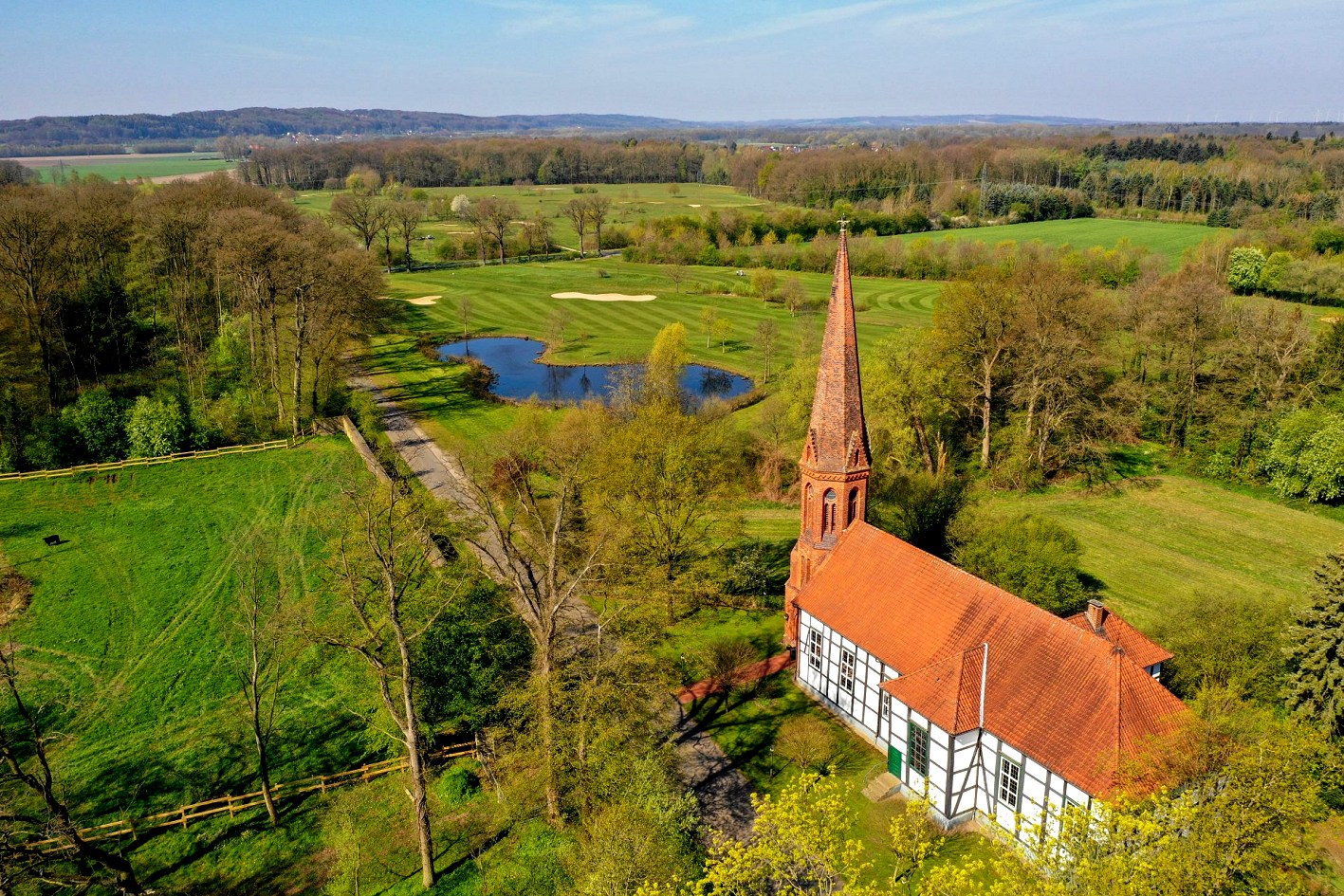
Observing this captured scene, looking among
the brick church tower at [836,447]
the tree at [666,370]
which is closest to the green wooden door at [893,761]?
the brick church tower at [836,447]

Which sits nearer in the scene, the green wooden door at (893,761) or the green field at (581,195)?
the green wooden door at (893,761)

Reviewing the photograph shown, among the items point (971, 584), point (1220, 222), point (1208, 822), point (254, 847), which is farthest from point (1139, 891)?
point (1220, 222)

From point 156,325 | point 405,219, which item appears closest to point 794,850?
point 156,325

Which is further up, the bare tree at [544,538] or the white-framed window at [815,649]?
the bare tree at [544,538]

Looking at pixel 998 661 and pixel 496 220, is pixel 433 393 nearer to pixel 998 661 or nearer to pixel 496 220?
pixel 998 661

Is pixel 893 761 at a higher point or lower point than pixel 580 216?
lower

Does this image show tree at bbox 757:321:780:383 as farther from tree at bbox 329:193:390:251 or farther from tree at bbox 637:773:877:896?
tree at bbox 329:193:390:251

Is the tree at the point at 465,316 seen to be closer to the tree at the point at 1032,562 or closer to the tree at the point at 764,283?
the tree at the point at 764,283

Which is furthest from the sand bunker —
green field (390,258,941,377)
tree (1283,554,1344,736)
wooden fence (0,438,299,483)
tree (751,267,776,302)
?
tree (1283,554,1344,736)
